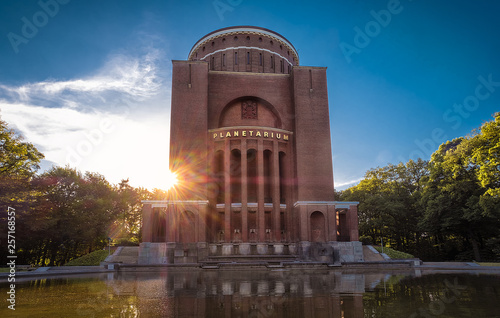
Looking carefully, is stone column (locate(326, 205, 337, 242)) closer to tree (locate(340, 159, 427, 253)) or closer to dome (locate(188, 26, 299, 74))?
tree (locate(340, 159, 427, 253))

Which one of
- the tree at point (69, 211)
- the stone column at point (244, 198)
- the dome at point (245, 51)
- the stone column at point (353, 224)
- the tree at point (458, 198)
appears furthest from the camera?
the dome at point (245, 51)

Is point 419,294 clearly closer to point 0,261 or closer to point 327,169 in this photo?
point 327,169

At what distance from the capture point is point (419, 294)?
9.45 metres

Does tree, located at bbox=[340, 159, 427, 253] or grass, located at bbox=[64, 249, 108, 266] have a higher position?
tree, located at bbox=[340, 159, 427, 253]

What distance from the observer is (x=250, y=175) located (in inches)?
1399

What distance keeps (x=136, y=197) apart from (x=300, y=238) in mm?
24391

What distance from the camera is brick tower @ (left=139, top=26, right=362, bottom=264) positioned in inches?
1158

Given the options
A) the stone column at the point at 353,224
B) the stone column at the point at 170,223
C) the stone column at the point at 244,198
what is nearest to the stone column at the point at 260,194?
the stone column at the point at 244,198

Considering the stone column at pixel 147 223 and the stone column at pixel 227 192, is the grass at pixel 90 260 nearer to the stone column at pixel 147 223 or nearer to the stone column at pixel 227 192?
the stone column at pixel 147 223

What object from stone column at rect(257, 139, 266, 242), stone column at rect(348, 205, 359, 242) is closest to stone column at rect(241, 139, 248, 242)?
stone column at rect(257, 139, 266, 242)

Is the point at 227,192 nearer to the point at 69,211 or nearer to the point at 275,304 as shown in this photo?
the point at 69,211

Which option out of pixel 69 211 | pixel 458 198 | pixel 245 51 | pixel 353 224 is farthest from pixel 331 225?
pixel 69 211

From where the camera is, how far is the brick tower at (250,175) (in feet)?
96.5

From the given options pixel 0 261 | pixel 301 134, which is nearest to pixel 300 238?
pixel 301 134
